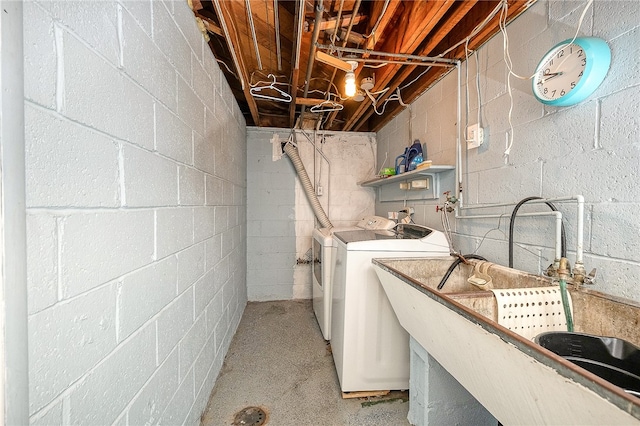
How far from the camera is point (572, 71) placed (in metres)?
0.98

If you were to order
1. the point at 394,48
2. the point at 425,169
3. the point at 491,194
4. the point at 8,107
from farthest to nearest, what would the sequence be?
the point at 425,169 → the point at 394,48 → the point at 491,194 → the point at 8,107

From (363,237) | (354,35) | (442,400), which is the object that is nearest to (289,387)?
(442,400)

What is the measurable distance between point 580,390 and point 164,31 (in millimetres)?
1609

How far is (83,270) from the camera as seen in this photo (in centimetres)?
63

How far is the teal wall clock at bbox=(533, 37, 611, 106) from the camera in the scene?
0.91m

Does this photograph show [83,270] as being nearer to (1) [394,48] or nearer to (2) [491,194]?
(2) [491,194]

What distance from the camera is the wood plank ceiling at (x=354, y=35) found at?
1.35 metres

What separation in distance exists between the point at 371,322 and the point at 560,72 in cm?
154

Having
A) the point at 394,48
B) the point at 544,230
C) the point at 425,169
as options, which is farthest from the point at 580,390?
the point at 394,48

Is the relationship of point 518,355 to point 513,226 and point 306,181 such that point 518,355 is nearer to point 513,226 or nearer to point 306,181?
point 513,226

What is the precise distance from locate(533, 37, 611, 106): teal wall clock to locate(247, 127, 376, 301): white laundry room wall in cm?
236

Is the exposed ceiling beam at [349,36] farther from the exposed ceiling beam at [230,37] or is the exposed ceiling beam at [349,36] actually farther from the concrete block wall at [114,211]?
the concrete block wall at [114,211]

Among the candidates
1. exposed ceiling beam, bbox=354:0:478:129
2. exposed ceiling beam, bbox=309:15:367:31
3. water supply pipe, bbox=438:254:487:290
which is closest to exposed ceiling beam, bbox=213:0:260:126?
exposed ceiling beam, bbox=309:15:367:31

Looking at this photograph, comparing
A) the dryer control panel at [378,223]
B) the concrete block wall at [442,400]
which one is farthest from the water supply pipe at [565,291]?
the dryer control panel at [378,223]
